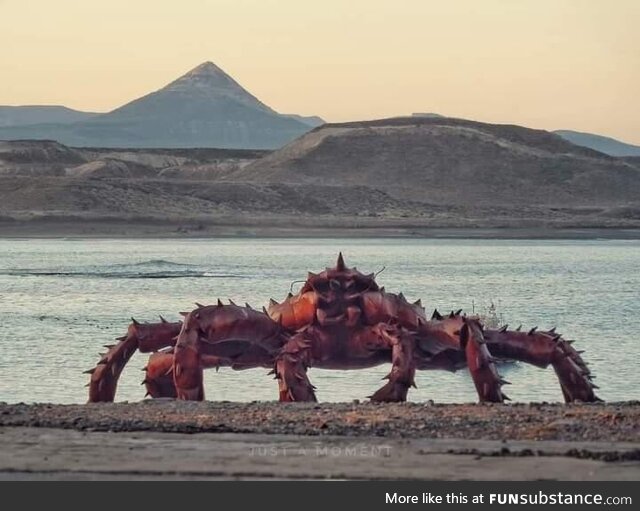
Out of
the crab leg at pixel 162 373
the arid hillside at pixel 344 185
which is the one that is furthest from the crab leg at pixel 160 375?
the arid hillside at pixel 344 185

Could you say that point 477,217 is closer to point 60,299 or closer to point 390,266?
point 390,266

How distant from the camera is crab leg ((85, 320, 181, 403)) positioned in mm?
11547

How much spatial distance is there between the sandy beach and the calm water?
20.9 ft

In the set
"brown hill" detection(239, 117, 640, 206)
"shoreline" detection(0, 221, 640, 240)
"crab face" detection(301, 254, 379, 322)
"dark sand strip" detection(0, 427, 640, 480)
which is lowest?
"shoreline" detection(0, 221, 640, 240)

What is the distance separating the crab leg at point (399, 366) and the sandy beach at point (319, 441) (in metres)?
0.13

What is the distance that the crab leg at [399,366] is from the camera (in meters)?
10.8

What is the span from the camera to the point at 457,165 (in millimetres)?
145875

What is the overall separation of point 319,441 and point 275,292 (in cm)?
2998

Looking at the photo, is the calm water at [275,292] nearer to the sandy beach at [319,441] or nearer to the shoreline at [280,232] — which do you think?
the shoreline at [280,232]

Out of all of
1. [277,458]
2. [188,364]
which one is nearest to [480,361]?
[188,364]

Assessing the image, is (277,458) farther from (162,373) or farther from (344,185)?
(344,185)

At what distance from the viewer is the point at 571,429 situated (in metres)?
9.86

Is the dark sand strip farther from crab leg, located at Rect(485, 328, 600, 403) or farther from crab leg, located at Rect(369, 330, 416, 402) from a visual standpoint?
crab leg, located at Rect(485, 328, 600, 403)

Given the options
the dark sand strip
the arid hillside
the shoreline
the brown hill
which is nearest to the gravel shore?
the dark sand strip
